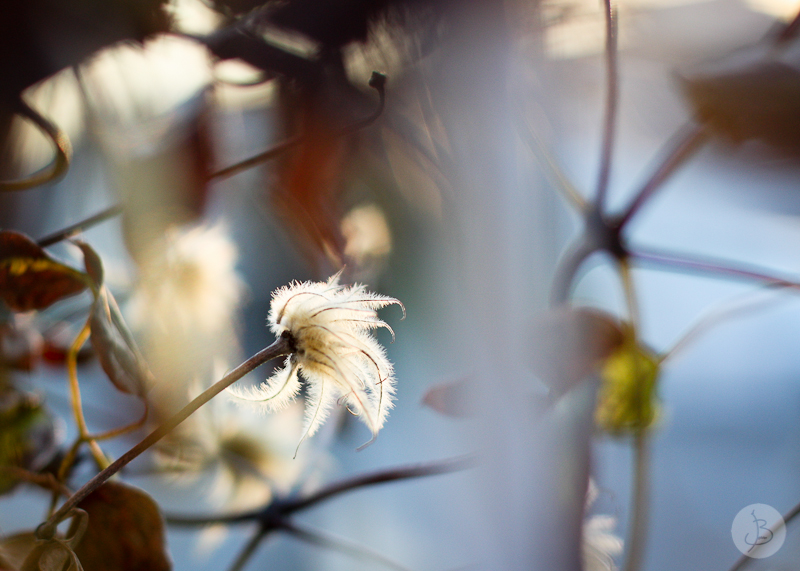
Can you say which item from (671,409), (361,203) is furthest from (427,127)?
(671,409)

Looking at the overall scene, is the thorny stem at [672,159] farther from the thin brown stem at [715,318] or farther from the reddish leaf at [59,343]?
A: the reddish leaf at [59,343]

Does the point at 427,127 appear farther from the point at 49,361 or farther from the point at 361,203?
the point at 49,361

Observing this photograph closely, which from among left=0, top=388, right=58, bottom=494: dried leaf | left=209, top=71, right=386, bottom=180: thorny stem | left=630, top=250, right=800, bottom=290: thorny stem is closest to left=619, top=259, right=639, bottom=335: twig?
left=630, top=250, right=800, bottom=290: thorny stem

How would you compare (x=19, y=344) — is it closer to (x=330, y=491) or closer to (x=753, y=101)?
(x=330, y=491)

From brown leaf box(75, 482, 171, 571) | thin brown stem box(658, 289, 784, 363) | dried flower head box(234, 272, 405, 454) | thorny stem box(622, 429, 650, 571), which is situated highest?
dried flower head box(234, 272, 405, 454)

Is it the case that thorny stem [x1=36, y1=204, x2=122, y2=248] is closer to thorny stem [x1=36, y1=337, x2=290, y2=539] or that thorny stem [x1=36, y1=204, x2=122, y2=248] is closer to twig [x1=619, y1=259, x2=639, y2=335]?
thorny stem [x1=36, y1=337, x2=290, y2=539]

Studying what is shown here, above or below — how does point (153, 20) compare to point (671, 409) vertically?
above

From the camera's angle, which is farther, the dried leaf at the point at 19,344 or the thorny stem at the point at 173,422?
the dried leaf at the point at 19,344

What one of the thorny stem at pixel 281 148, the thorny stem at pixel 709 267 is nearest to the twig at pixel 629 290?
the thorny stem at pixel 709 267
